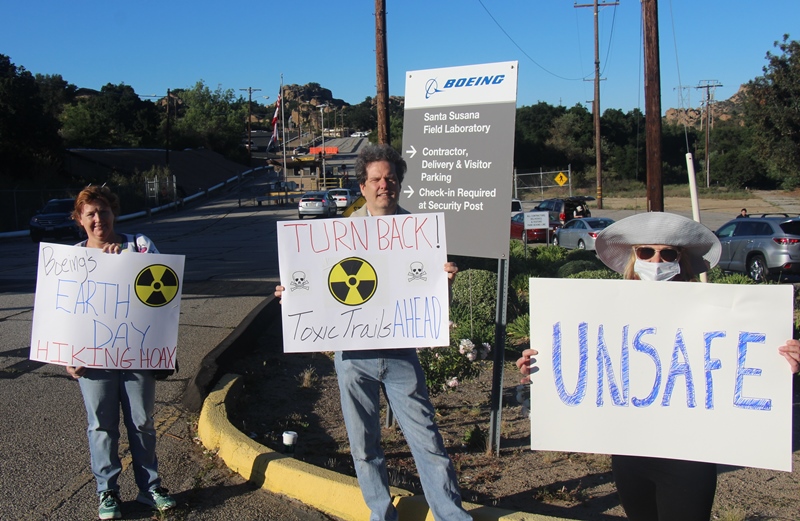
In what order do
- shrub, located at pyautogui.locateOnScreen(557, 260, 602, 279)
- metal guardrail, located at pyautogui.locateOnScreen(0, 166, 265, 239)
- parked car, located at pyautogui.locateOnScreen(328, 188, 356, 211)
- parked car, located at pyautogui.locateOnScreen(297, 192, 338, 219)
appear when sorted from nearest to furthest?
shrub, located at pyautogui.locateOnScreen(557, 260, 602, 279), metal guardrail, located at pyautogui.locateOnScreen(0, 166, 265, 239), parked car, located at pyautogui.locateOnScreen(297, 192, 338, 219), parked car, located at pyautogui.locateOnScreen(328, 188, 356, 211)

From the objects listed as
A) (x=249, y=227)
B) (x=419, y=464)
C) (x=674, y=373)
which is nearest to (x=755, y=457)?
(x=674, y=373)

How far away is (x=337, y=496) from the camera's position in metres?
4.11

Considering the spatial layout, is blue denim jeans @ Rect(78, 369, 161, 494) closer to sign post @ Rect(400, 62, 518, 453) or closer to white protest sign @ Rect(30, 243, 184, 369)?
white protest sign @ Rect(30, 243, 184, 369)

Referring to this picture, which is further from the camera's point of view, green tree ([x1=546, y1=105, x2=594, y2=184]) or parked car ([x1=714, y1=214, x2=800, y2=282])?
green tree ([x1=546, y1=105, x2=594, y2=184])

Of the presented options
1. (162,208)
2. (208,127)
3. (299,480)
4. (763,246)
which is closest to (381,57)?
(763,246)

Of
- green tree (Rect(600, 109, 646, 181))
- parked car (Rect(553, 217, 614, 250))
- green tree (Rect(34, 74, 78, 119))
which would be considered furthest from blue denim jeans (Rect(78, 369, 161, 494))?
green tree (Rect(34, 74, 78, 119))

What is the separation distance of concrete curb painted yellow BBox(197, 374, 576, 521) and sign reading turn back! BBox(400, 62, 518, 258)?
A: 1714 mm

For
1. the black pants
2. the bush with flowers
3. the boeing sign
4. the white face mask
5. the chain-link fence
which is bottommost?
the bush with flowers

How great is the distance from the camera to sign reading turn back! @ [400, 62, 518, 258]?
4.79 metres

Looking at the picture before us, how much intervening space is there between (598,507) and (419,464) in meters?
1.27

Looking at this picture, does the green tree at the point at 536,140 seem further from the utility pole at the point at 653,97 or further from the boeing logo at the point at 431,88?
the boeing logo at the point at 431,88

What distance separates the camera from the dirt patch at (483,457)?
4.21 metres

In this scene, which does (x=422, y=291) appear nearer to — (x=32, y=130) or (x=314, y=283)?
(x=314, y=283)

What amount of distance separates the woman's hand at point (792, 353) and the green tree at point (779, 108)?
37267 mm
